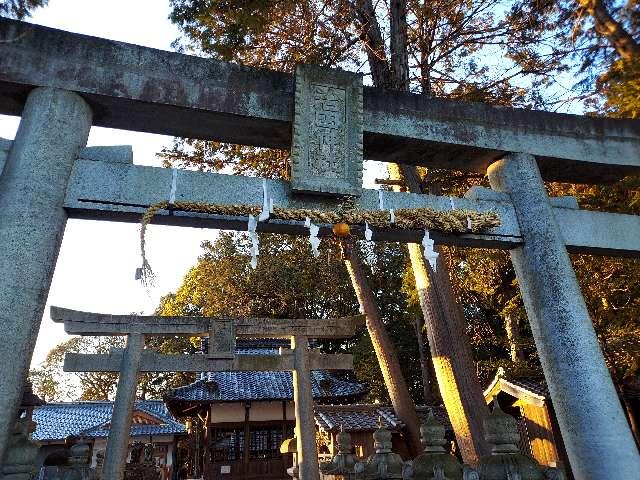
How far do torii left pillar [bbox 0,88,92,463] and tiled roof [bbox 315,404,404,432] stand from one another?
36.1 feet

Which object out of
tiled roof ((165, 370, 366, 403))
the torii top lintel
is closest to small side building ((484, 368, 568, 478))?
tiled roof ((165, 370, 366, 403))

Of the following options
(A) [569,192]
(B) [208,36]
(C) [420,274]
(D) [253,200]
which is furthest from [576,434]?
(A) [569,192]

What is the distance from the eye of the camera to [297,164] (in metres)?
A: 4.62

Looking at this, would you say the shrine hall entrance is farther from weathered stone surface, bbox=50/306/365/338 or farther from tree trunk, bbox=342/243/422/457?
weathered stone surface, bbox=50/306/365/338

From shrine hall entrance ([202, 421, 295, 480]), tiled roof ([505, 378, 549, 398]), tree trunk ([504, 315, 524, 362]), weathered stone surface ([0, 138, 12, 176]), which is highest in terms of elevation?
tree trunk ([504, 315, 524, 362])

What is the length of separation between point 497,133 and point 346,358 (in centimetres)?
771

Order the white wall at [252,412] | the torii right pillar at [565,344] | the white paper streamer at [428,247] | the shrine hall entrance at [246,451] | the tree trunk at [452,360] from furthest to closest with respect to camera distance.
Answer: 1. the white wall at [252,412]
2. the shrine hall entrance at [246,451]
3. the tree trunk at [452,360]
4. the white paper streamer at [428,247]
5. the torii right pillar at [565,344]

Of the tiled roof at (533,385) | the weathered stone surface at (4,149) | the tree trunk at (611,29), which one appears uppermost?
the tree trunk at (611,29)

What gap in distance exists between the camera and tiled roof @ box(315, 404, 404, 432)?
14118mm

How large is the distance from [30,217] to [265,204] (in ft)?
6.40

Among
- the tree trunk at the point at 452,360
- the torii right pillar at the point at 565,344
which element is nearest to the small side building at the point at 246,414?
the tree trunk at the point at 452,360

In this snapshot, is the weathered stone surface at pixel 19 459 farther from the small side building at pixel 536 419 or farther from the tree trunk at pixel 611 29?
the small side building at pixel 536 419

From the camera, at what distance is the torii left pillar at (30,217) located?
3469 mm

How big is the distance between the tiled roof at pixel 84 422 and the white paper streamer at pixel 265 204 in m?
19.2
